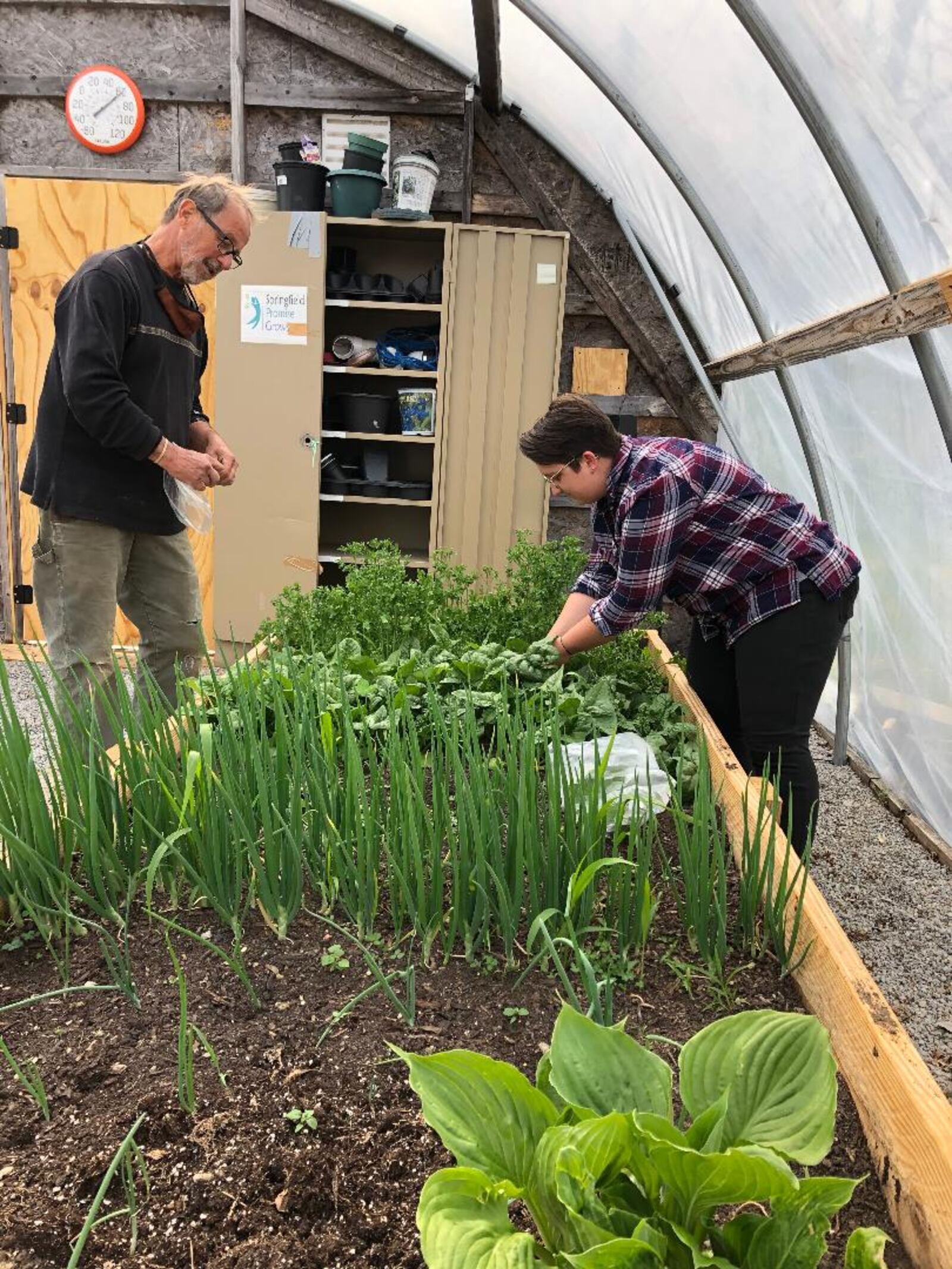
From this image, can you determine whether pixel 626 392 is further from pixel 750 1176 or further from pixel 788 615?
pixel 750 1176

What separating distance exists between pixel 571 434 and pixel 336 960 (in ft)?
4.36

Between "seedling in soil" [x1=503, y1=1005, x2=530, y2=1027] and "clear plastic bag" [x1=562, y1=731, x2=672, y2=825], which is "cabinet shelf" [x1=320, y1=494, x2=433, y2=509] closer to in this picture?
"clear plastic bag" [x1=562, y1=731, x2=672, y2=825]

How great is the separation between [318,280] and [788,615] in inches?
122

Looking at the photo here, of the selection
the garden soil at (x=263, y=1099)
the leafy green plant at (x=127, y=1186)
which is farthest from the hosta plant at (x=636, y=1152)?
the leafy green plant at (x=127, y=1186)

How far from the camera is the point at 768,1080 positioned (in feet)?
2.75

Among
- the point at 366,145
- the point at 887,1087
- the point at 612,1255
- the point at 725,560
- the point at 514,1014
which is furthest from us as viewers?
the point at 366,145

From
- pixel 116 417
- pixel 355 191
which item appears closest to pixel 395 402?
pixel 355 191

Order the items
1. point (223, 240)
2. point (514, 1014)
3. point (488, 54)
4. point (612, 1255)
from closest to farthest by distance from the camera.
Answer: point (612, 1255), point (514, 1014), point (223, 240), point (488, 54)

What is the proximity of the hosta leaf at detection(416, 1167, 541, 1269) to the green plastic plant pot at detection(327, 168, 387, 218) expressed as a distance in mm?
4479

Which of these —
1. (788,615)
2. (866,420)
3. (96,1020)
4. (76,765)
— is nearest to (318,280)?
(866,420)

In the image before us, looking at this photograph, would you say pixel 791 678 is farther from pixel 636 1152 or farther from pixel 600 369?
pixel 600 369

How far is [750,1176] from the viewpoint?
2.28ft

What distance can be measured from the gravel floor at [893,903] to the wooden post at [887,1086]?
0.96m

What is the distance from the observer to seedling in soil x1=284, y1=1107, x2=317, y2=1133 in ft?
3.31
